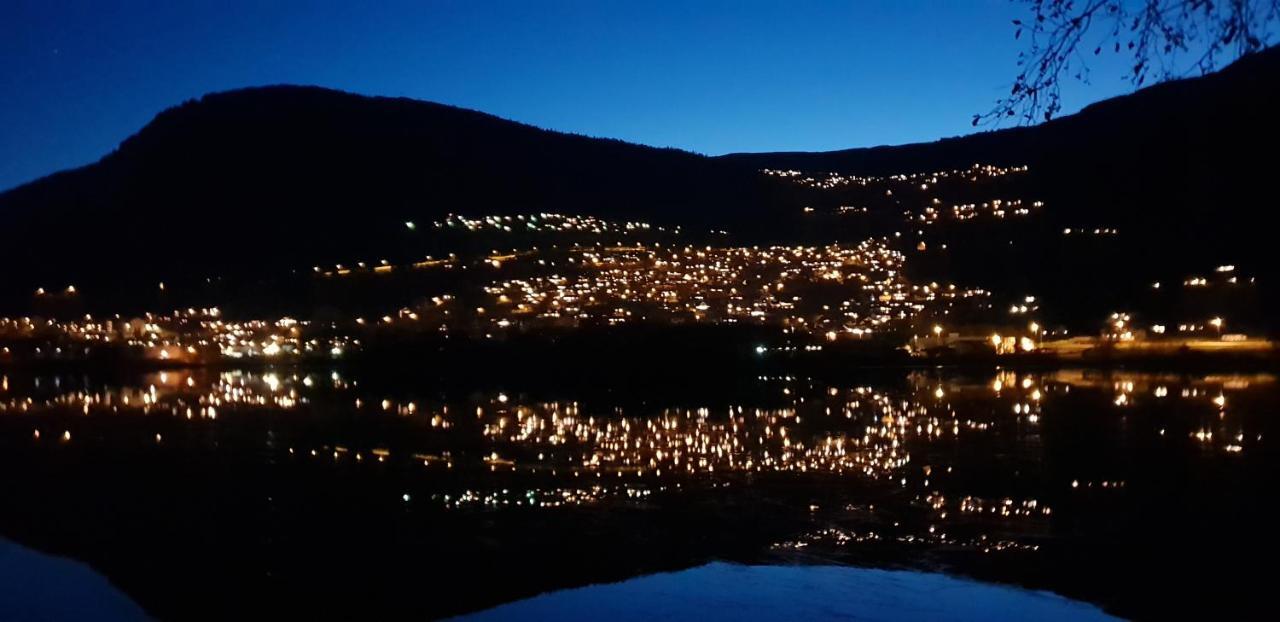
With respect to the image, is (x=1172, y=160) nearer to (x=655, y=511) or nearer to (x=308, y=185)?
(x=655, y=511)

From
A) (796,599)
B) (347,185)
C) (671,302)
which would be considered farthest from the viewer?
(347,185)

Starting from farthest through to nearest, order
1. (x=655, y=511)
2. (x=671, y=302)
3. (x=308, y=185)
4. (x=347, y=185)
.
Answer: (x=308, y=185) → (x=347, y=185) → (x=671, y=302) → (x=655, y=511)

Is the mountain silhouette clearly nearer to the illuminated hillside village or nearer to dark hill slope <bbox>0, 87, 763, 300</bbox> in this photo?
dark hill slope <bbox>0, 87, 763, 300</bbox>

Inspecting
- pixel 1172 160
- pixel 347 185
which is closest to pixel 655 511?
pixel 1172 160

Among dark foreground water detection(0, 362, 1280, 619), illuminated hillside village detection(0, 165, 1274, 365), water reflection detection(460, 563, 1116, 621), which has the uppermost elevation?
illuminated hillside village detection(0, 165, 1274, 365)

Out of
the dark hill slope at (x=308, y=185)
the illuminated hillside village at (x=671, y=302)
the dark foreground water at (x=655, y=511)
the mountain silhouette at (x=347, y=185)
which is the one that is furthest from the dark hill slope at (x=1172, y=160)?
the dark hill slope at (x=308, y=185)

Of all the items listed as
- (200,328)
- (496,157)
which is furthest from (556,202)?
(200,328)

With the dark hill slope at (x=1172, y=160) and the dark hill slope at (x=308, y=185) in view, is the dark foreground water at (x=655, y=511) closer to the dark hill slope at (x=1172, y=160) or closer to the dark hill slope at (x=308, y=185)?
the dark hill slope at (x=1172, y=160)

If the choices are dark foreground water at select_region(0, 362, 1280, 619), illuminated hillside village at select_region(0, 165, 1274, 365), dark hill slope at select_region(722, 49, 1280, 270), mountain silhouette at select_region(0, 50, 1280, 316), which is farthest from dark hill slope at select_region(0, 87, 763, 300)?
dark foreground water at select_region(0, 362, 1280, 619)

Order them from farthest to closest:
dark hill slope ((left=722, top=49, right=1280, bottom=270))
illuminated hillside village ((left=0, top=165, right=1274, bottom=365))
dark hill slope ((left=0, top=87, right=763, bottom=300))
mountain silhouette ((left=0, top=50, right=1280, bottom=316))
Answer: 1. dark hill slope ((left=0, top=87, right=763, bottom=300))
2. mountain silhouette ((left=0, top=50, right=1280, bottom=316))
3. illuminated hillside village ((left=0, top=165, right=1274, bottom=365))
4. dark hill slope ((left=722, top=49, right=1280, bottom=270))
